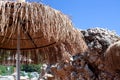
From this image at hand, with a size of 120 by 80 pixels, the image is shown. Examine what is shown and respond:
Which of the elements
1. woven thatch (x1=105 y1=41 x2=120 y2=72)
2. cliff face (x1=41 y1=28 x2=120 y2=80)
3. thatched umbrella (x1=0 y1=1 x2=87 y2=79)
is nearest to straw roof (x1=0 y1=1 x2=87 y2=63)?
thatched umbrella (x1=0 y1=1 x2=87 y2=79)

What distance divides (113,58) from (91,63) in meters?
1.24

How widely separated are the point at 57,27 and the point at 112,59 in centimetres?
347

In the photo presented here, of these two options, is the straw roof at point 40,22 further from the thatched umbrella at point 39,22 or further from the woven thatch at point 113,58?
the woven thatch at point 113,58

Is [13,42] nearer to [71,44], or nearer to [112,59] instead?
[71,44]

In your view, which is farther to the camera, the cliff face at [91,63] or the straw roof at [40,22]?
the cliff face at [91,63]

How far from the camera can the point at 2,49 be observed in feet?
12.9

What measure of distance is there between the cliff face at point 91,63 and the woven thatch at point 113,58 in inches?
10.5

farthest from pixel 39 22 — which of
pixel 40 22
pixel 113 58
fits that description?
pixel 113 58

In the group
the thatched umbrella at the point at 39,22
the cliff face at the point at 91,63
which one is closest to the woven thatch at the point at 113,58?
the cliff face at the point at 91,63

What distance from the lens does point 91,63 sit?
717 centimetres

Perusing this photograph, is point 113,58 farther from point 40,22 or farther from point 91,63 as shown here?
point 40,22

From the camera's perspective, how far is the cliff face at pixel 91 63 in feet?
22.3

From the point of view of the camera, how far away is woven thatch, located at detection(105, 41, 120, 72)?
226 inches

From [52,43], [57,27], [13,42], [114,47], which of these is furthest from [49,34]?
[114,47]
